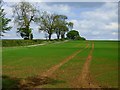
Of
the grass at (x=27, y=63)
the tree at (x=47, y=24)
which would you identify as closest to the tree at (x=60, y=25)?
the tree at (x=47, y=24)

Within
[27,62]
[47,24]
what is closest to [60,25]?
[47,24]

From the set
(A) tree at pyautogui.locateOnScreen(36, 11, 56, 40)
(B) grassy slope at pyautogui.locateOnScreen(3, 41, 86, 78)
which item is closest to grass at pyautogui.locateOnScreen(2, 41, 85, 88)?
(B) grassy slope at pyautogui.locateOnScreen(3, 41, 86, 78)

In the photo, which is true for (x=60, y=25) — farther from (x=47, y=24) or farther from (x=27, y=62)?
(x=27, y=62)

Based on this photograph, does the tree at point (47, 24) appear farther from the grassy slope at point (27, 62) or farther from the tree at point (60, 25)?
the grassy slope at point (27, 62)

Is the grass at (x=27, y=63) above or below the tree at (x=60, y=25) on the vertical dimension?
below

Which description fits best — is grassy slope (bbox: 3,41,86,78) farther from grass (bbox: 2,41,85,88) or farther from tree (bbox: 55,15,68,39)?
tree (bbox: 55,15,68,39)

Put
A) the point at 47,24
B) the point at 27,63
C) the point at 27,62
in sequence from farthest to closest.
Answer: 1. the point at 47,24
2. the point at 27,62
3. the point at 27,63

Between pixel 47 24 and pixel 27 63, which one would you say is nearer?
pixel 27 63

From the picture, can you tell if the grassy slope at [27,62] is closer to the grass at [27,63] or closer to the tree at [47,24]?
the grass at [27,63]

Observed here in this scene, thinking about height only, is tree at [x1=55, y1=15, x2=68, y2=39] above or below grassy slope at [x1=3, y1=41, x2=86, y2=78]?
above

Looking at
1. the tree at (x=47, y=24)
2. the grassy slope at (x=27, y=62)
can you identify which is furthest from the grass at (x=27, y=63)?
the tree at (x=47, y=24)

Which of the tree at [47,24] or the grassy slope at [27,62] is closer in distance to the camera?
the grassy slope at [27,62]

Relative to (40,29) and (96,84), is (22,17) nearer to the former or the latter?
(40,29)

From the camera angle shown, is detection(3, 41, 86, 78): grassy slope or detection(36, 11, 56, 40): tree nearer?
detection(3, 41, 86, 78): grassy slope
